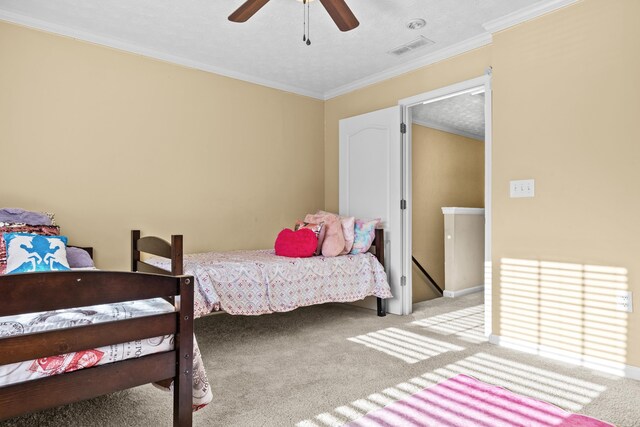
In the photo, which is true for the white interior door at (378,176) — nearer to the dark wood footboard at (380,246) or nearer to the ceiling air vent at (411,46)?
the dark wood footboard at (380,246)

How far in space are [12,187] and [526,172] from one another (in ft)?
12.1

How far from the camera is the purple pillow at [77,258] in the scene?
2672mm

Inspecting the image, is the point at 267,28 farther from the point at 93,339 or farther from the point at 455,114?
the point at 455,114

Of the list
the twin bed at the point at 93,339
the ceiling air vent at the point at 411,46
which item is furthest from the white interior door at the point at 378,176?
the twin bed at the point at 93,339

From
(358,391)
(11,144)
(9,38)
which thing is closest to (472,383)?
(358,391)

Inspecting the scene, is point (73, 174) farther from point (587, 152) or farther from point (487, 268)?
point (587, 152)

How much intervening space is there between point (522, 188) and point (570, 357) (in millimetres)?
1179

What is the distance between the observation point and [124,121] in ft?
10.8

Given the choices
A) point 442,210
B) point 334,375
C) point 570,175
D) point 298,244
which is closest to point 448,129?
A: point 442,210

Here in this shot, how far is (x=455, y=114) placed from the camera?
473 cm

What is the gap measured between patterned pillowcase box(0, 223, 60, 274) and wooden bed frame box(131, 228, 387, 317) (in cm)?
55

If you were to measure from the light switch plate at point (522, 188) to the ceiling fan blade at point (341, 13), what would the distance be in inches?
64.2

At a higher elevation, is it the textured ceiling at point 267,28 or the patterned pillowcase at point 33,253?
the textured ceiling at point 267,28

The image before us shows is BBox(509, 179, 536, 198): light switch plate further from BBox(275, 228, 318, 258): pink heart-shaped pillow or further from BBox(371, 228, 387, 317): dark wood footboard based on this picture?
BBox(275, 228, 318, 258): pink heart-shaped pillow
